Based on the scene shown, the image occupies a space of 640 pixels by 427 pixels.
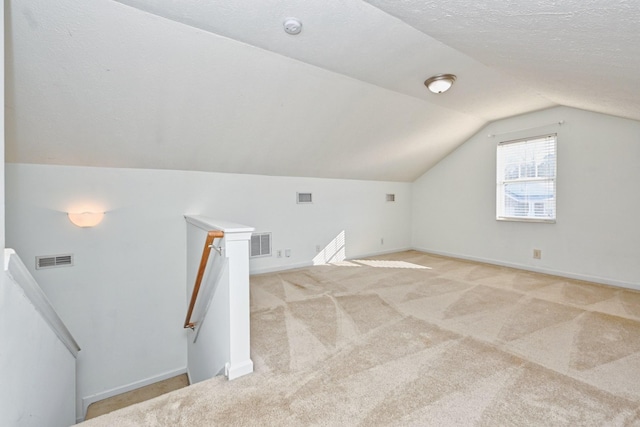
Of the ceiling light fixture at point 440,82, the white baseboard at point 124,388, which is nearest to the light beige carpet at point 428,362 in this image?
the white baseboard at point 124,388

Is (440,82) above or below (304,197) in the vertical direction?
above

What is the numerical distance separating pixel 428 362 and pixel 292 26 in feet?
8.47

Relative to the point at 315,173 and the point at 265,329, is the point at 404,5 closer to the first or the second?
the point at 265,329

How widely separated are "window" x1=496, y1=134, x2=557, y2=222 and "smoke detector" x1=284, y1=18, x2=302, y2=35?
4.10m

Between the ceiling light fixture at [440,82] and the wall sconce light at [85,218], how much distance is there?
3.86m

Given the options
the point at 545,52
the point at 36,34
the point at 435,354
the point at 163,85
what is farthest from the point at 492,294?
the point at 36,34

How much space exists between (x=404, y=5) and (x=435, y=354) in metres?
2.34

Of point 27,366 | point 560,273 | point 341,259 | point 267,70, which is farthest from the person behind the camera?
point 341,259

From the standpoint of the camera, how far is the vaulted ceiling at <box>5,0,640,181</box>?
1.75 m

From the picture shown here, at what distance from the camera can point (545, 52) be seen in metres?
1.90

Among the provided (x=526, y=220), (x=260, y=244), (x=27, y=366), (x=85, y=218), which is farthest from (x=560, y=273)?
(x=85, y=218)

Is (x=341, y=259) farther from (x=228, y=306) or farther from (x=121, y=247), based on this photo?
(x=228, y=306)

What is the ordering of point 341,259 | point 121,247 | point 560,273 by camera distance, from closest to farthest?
point 121,247 → point 560,273 → point 341,259

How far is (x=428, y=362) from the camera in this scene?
6.70 ft
